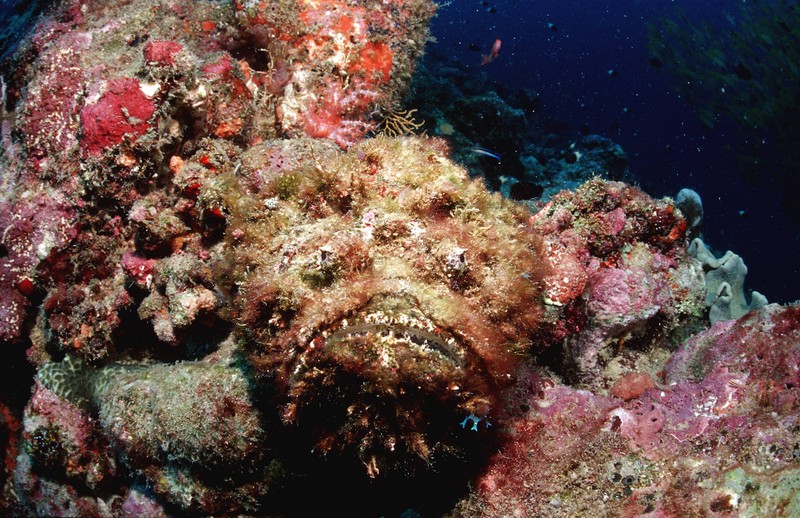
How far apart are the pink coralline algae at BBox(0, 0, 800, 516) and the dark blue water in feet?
15.4

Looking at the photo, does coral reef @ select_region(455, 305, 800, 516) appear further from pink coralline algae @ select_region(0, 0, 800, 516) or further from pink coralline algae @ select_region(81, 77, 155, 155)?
pink coralline algae @ select_region(81, 77, 155, 155)

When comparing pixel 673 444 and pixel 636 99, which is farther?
pixel 636 99

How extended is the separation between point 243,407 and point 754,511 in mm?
3335

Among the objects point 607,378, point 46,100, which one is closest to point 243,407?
point 607,378

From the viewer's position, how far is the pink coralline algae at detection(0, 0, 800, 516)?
241 centimetres

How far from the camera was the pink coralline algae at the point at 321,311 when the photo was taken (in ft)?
7.90

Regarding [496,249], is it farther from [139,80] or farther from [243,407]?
[139,80]

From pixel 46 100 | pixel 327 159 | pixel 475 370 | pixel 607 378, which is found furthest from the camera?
pixel 46 100

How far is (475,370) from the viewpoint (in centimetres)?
236

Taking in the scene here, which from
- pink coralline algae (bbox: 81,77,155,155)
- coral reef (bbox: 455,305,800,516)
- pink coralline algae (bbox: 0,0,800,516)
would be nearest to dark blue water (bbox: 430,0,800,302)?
pink coralline algae (bbox: 0,0,800,516)

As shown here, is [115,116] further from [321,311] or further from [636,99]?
[636,99]

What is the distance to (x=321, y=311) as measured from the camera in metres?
2.26

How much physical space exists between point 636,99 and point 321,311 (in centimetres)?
7299

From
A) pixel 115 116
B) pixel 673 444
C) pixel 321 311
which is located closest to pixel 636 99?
pixel 673 444
